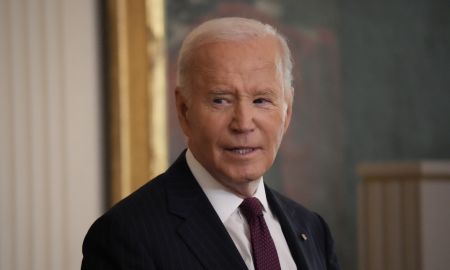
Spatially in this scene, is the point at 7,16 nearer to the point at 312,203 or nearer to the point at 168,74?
the point at 168,74

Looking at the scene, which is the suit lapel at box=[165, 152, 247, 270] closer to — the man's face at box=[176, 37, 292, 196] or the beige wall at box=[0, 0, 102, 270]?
the man's face at box=[176, 37, 292, 196]

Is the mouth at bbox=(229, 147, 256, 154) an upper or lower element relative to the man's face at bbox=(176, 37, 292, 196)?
lower

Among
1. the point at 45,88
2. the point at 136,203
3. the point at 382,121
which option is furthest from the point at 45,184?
the point at 382,121

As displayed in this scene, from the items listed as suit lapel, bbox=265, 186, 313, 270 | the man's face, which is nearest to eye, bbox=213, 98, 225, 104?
the man's face

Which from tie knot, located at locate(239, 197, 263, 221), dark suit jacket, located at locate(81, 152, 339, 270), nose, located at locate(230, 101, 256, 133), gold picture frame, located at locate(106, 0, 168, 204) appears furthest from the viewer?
gold picture frame, located at locate(106, 0, 168, 204)

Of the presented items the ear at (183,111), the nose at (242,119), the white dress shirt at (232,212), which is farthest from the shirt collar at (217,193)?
the nose at (242,119)

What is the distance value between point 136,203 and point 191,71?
533mm

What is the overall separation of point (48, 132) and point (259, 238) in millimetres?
2031

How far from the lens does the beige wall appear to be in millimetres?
3232

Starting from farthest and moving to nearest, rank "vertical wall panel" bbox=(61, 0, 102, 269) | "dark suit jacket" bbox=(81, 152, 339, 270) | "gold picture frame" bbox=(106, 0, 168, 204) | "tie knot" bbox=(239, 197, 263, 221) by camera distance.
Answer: "gold picture frame" bbox=(106, 0, 168, 204) < "vertical wall panel" bbox=(61, 0, 102, 269) < "tie knot" bbox=(239, 197, 263, 221) < "dark suit jacket" bbox=(81, 152, 339, 270)

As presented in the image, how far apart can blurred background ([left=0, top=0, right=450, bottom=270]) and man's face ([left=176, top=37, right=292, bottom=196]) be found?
5.94 ft

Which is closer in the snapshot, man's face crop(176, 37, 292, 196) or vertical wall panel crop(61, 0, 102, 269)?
man's face crop(176, 37, 292, 196)

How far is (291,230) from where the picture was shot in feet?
6.95

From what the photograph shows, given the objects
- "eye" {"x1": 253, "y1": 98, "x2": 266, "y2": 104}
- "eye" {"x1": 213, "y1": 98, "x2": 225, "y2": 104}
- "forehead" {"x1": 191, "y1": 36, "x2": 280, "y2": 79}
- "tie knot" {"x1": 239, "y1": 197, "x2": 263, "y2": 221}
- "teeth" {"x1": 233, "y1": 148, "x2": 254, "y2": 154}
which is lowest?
"tie knot" {"x1": 239, "y1": 197, "x2": 263, "y2": 221}
